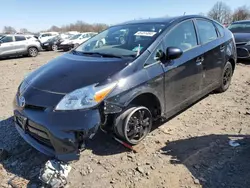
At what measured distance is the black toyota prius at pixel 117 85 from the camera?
273 centimetres

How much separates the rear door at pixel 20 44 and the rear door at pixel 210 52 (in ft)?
48.1

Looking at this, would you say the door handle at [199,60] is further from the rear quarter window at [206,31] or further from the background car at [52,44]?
the background car at [52,44]

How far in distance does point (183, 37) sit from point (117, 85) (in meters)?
1.68

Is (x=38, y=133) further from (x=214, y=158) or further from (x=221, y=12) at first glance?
(x=221, y=12)

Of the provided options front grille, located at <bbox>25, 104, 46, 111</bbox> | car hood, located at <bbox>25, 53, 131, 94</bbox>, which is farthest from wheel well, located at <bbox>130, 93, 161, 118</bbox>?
front grille, located at <bbox>25, 104, 46, 111</bbox>

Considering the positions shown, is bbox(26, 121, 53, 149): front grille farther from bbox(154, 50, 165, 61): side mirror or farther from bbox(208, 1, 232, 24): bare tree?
bbox(208, 1, 232, 24): bare tree

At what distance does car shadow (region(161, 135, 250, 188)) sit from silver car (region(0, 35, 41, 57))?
15.6m

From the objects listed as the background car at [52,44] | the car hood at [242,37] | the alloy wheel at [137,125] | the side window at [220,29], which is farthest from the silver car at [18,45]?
the alloy wheel at [137,125]

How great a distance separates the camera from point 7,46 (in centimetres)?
1625

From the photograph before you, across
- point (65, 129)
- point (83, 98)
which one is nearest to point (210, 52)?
point (83, 98)

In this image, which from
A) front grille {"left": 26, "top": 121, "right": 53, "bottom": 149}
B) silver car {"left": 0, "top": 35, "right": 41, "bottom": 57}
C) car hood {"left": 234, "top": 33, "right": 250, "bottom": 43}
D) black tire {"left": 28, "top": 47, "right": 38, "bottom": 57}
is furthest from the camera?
black tire {"left": 28, "top": 47, "right": 38, "bottom": 57}

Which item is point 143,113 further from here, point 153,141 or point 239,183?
point 239,183

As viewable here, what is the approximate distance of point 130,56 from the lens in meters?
3.33

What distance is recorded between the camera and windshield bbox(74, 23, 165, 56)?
3.50 metres
